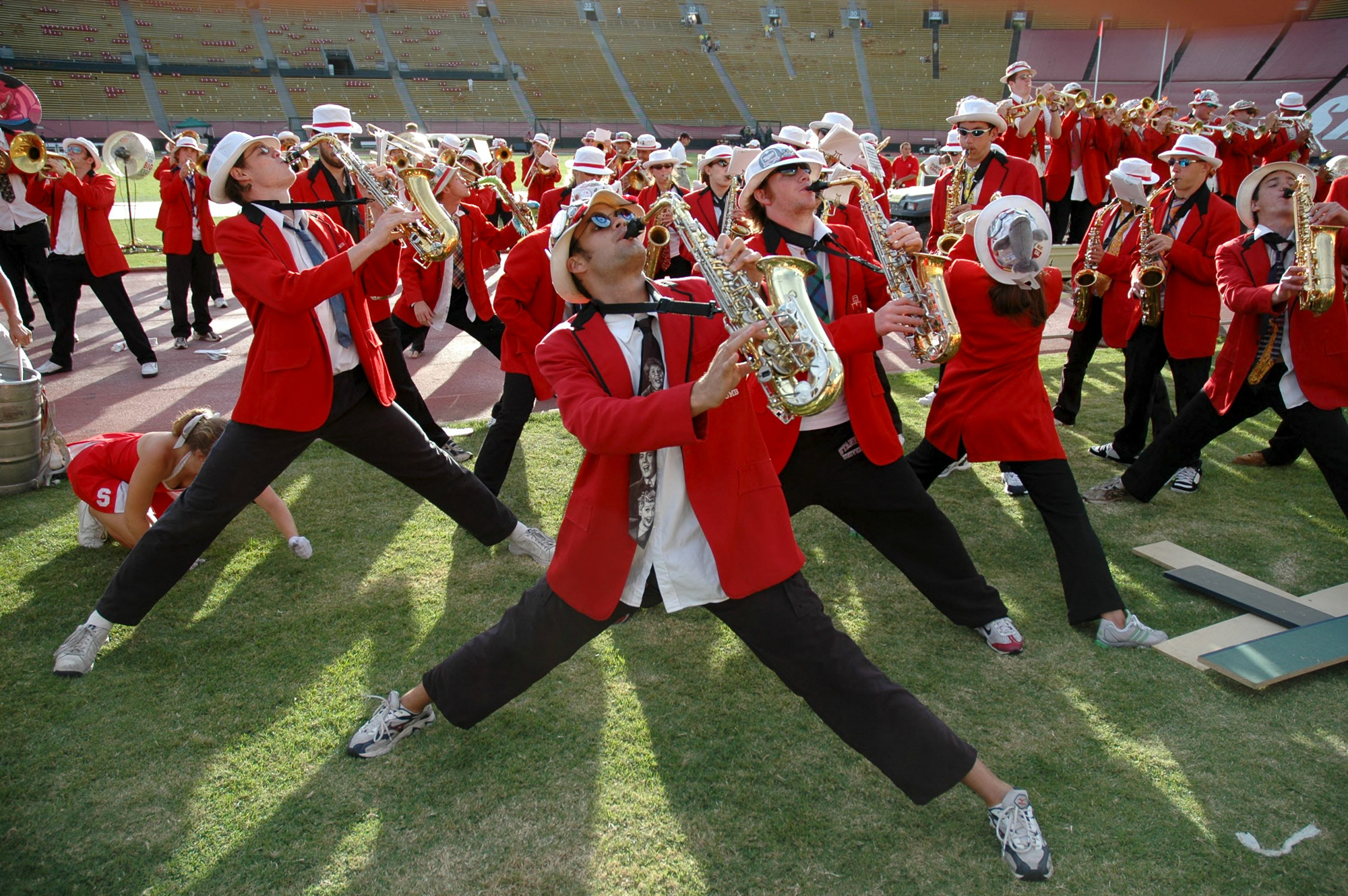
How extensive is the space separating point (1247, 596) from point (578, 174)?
601cm

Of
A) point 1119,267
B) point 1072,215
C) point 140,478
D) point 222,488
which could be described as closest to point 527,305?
point 222,488

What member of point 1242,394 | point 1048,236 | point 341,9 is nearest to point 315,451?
point 1048,236

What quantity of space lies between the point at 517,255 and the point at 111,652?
9.38 feet

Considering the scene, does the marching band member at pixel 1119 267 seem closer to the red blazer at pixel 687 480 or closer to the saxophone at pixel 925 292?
the saxophone at pixel 925 292

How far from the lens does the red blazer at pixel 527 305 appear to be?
502 centimetres

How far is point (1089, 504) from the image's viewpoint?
530 centimetres

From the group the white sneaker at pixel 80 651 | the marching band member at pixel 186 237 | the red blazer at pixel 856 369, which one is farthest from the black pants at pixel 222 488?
the marching band member at pixel 186 237

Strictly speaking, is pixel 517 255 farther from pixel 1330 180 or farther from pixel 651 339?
pixel 1330 180

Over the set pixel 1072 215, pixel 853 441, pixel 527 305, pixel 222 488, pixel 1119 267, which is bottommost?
pixel 1072 215

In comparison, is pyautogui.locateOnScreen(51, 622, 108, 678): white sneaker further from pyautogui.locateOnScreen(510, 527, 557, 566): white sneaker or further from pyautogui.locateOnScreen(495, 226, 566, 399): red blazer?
pyautogui.locateOnScreen(495, 226, 566, 399): red blazer

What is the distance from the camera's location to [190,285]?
34.5 ft

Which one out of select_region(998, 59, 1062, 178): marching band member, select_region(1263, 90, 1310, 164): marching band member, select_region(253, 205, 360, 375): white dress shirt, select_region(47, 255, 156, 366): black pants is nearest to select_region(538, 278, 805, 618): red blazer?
select_region(253, 205, 360, 375): white dress shirt

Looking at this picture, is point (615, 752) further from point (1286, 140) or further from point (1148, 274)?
point (1286, 140)

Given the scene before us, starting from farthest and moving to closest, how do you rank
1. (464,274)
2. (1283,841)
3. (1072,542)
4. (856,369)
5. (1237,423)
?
(464,274) → (1237,423) → (1072,542) → (856,369) → (1283,841)
